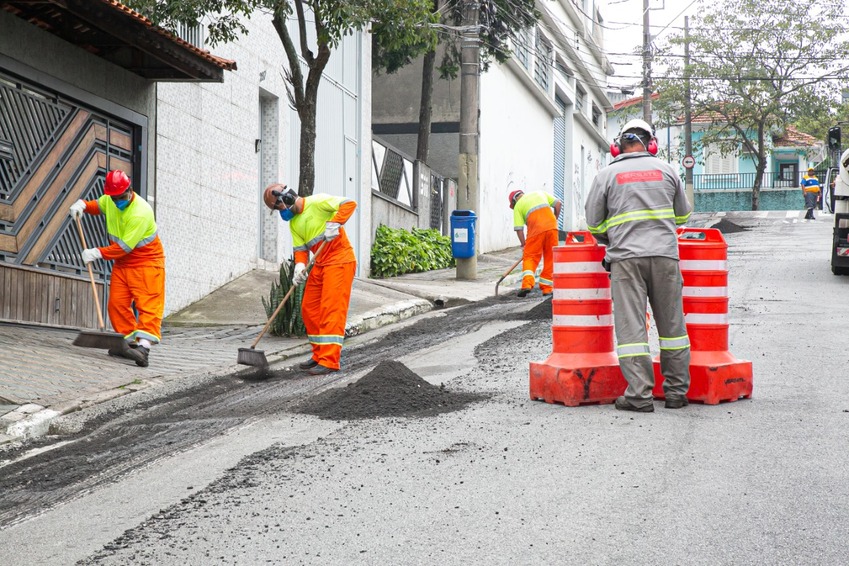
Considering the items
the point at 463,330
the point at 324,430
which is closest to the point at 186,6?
the point at 463,330

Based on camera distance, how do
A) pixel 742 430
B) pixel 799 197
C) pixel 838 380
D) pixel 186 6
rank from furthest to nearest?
pixel 799 197 < pixel 186 6 < pixel 838 380 < pixel 742 430

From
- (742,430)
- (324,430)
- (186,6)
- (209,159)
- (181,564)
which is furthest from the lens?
(209,159)

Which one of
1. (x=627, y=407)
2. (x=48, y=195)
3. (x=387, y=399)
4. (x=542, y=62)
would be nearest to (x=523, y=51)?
(x=542, y=62)

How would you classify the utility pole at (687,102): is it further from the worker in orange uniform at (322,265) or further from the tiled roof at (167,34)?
the worker in orange uniform at (322,265)

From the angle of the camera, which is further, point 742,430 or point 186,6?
point 186,6

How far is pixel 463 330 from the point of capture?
11914mm

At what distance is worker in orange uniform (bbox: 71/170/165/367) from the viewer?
9.73 metres

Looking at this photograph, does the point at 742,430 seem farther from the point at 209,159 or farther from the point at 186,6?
the point at 209,159

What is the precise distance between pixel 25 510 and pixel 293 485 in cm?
131

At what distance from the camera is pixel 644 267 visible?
671cm

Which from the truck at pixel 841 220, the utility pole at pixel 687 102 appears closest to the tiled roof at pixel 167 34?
the truck at pixel 841 220

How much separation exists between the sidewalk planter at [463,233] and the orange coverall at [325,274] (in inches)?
345

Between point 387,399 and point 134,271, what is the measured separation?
3.87 metres

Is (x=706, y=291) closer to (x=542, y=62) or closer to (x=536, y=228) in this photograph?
(x=536, y=228)
